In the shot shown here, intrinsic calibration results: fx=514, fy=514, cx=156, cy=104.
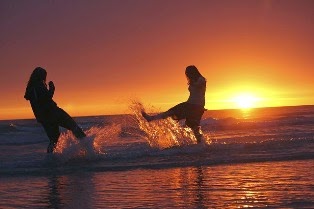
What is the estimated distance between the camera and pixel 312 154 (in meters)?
9.15

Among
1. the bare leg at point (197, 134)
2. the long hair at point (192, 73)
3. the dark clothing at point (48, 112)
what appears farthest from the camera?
the long hair at point (192, 73)

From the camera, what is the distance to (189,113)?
12.3m

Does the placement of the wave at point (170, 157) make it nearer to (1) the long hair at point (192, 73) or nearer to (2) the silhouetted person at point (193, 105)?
(2) the silhouetted person at point (193, 105)

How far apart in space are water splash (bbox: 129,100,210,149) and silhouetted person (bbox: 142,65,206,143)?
358 mm

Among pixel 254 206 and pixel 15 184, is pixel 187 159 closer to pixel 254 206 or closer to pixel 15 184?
pixel 15 184

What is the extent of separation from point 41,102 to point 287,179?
232 inches

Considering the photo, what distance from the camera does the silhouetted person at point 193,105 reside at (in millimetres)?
12250

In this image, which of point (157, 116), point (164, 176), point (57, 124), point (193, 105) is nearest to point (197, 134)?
point (193, 105)

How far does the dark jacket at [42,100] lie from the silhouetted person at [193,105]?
8.61ft

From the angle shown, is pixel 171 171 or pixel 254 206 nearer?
pixel 254 206

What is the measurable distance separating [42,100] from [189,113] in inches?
140

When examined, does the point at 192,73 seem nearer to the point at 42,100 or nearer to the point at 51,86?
the point at 51,86

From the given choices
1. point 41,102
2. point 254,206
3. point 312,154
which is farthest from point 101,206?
point 41,102

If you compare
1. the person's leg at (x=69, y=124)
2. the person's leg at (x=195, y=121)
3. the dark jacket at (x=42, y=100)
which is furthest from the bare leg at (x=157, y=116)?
the dark jacket at (x=42, y=100)
